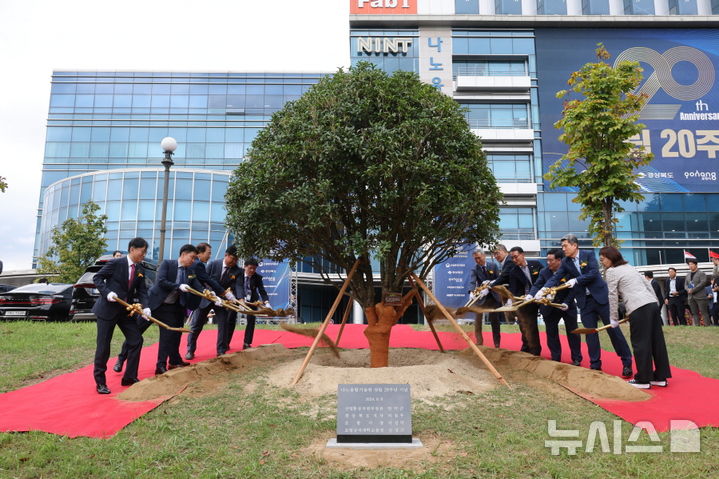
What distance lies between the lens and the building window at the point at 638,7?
41562 mm

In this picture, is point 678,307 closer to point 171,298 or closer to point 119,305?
point 171,298

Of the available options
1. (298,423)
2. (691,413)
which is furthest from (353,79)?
(691,413)

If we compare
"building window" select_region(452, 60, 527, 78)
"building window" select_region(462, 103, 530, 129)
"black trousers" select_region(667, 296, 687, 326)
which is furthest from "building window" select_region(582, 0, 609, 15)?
"black trousers" select_region(667, 296, 687, 326)

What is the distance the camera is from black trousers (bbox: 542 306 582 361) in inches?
309

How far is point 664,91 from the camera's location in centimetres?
3881

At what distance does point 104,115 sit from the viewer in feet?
145

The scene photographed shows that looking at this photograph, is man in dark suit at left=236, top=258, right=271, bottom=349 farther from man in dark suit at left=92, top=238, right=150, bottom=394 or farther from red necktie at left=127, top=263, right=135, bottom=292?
red necktie at left=127, top=263, right=135, bottom=292

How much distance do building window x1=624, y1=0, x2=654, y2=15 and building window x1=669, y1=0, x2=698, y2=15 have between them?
2000 mm

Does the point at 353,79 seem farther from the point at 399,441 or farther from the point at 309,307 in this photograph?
the point at 309,307

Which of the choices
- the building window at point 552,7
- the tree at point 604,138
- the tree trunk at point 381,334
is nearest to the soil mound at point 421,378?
the tree trunk at point 381,334

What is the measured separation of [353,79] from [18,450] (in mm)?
6389

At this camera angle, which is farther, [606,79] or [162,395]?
[606,79]

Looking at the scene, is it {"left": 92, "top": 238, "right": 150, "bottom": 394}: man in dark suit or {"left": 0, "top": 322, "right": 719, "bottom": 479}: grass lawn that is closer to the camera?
{"left": 0, "top": 322, "right": 719, "bottom": 479}: grass lawn

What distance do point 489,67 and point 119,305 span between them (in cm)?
4130
